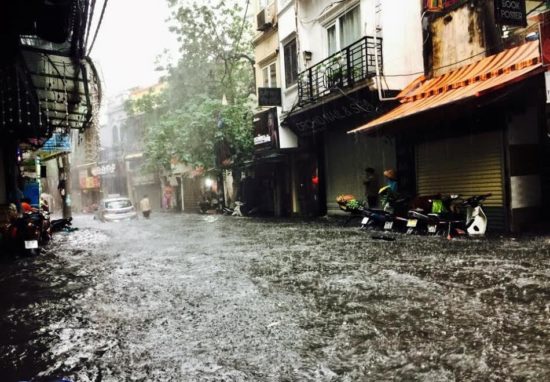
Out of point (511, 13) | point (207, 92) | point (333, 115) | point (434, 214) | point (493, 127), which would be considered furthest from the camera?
point (207, 92)

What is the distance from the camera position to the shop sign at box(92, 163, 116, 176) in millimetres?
50219

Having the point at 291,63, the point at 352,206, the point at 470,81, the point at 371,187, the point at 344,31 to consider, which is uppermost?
the point at 344,31

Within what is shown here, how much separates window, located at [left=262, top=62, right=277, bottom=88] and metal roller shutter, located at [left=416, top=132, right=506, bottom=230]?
409 inches

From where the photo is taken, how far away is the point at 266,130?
21719 millimetres

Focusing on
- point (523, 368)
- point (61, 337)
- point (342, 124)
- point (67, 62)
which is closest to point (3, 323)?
point (61, 337)

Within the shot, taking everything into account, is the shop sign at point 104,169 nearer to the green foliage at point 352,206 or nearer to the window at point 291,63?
the window at point 291,63

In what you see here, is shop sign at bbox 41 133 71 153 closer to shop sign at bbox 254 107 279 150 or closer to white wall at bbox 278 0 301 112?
shop sign at bbox 254 107 279 150

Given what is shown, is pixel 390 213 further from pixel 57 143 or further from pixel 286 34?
pixel 57 143

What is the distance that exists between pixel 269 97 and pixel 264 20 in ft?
14.9

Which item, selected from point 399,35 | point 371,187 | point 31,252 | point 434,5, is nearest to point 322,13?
point 399,35

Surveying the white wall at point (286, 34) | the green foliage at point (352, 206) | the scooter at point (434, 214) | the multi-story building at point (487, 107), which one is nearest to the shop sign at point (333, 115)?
the white wall at point (286, 34)

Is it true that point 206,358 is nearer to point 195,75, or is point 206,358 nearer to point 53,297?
point 53,297

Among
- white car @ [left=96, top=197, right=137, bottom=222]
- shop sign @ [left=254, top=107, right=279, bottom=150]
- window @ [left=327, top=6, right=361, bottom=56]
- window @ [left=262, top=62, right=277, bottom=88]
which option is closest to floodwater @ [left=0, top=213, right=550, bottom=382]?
window @ [left=327, top=6, right=361, bottom=56]

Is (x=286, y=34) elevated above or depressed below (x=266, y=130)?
above
